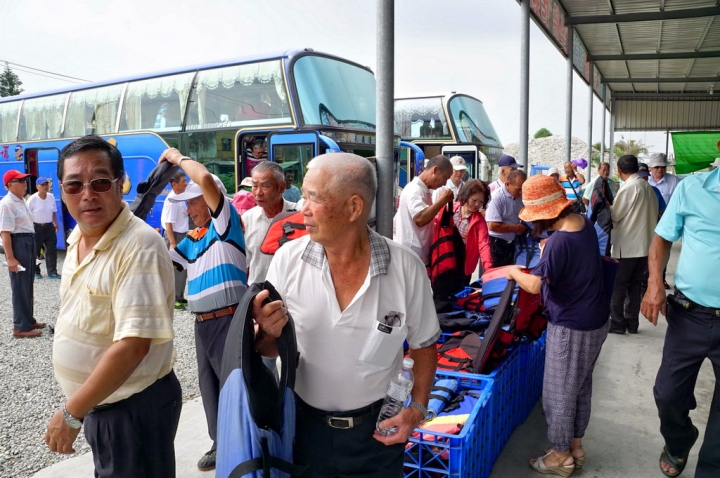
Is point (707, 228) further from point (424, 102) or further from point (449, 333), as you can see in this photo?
point (424, 102)

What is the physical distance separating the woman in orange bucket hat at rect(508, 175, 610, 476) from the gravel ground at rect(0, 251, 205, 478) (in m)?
2.47

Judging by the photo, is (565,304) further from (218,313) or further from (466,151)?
(466,151)

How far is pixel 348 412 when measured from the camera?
1.86 metres

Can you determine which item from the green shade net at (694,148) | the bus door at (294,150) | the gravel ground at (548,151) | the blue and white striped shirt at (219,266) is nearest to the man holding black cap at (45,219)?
the bus door at (294,150)

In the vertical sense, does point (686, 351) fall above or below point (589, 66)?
below

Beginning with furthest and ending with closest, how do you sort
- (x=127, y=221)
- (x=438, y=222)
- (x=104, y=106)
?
(x=104, y=106) < (x=438, y=222) < (x=127, y=221)

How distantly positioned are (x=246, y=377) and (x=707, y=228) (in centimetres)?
266

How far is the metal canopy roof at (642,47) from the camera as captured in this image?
11688 millimetres

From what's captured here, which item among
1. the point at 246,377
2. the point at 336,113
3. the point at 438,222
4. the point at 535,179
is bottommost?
the point at 246,377

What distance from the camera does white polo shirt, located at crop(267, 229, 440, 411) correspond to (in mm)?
1816

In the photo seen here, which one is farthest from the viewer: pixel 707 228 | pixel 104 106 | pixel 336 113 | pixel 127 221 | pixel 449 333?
pixel 104 106

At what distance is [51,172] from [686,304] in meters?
13.1

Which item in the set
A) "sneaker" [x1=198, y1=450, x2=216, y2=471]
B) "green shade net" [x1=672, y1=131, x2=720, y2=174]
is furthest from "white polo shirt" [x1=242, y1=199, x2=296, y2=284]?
"green shade net" [x1=672, y1=131, x2=720, y2=174]

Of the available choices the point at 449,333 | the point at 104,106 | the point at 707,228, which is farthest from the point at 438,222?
the point at 104,106
